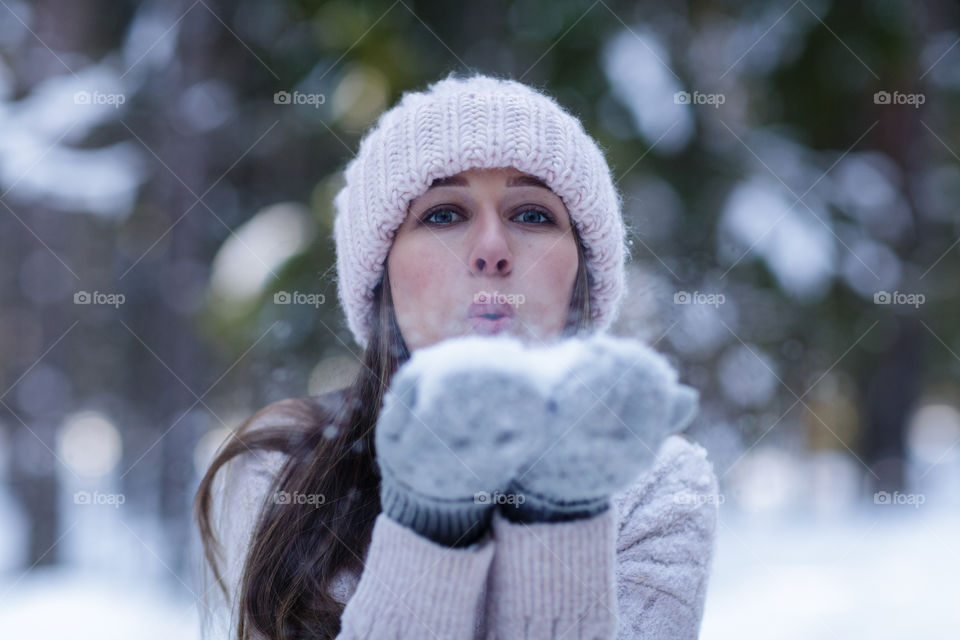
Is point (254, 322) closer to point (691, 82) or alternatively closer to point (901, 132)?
point (691, 82)

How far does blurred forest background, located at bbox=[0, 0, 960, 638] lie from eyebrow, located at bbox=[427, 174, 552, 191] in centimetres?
36

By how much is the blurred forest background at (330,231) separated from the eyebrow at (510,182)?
0.36 meters

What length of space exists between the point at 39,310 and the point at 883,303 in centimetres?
206

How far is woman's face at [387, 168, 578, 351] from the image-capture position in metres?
0.76

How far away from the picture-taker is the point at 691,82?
5.62ft

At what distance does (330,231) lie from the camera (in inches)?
63.5

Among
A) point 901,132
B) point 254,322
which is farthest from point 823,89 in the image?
point 254,322
